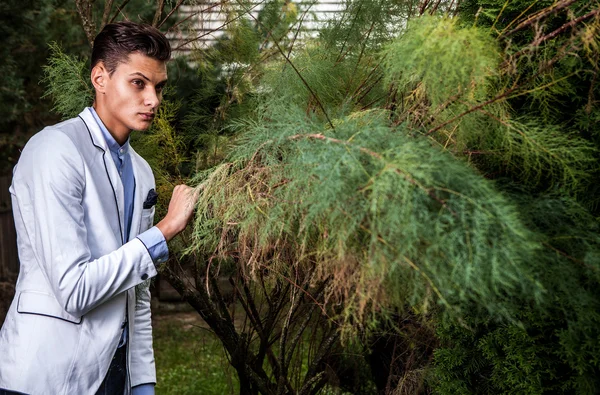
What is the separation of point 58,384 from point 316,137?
Answer: 107 centimetres

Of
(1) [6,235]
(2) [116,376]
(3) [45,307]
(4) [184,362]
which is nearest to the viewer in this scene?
(3) [45,307]

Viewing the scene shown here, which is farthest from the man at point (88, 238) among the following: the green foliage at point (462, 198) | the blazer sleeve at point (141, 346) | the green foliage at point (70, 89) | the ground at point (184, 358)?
the ground at point (184, 358)

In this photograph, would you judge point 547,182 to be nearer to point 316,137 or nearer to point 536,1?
point 536,1

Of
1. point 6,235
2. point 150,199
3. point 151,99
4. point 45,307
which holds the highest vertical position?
point 151,99

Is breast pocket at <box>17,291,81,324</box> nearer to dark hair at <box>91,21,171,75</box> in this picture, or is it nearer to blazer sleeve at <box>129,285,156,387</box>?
blazer sleeve at <box>129,285,156,387</box>

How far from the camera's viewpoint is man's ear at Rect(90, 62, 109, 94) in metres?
2.24

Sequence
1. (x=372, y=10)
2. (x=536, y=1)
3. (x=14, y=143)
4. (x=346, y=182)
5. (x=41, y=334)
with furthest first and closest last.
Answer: (x=14, y=143), (x=372, y=10), (x=41, y=334), (x=536, y=1), (x=346, y=182)

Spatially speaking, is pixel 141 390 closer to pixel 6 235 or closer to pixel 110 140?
pixel 110 140

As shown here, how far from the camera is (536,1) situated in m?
1.94

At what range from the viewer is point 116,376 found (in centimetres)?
229

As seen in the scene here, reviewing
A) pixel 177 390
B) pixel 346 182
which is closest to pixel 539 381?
pixel 346 182

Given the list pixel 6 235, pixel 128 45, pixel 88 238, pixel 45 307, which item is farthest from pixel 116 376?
pixel 6 235

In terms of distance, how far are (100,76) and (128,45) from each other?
0.14 metres

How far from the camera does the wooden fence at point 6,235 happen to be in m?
9.38
